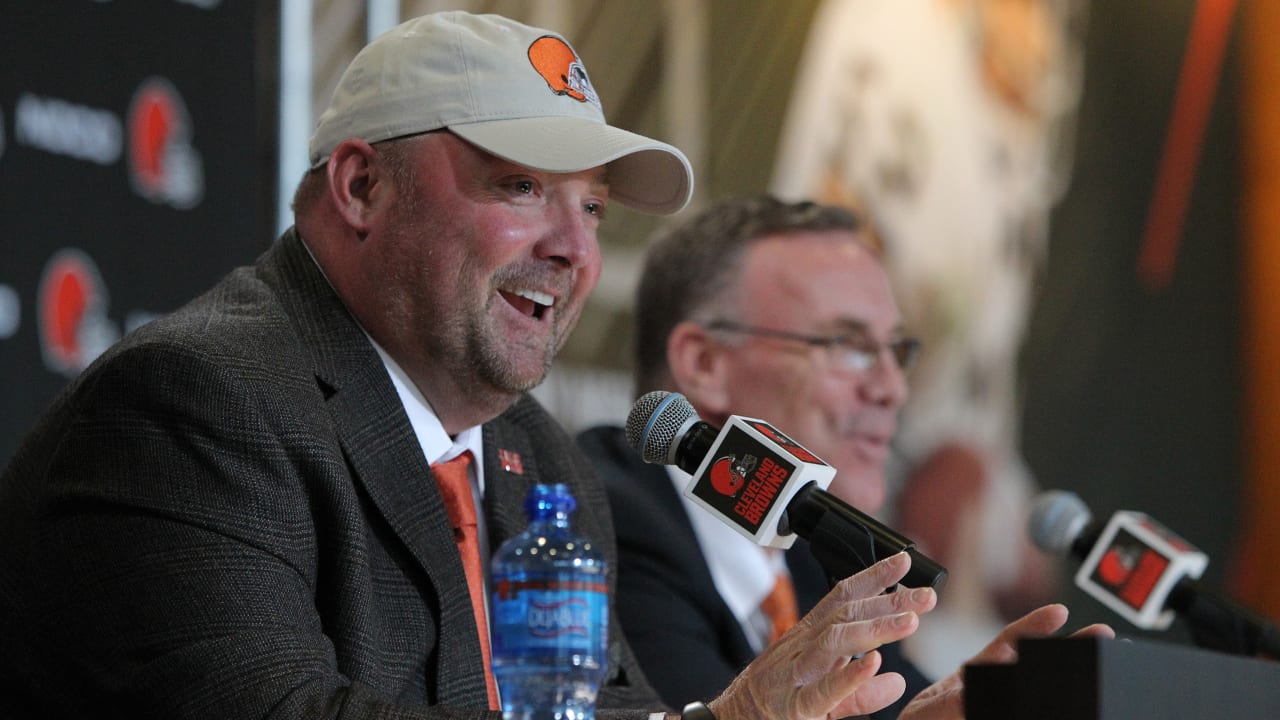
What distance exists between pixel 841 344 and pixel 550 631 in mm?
1673

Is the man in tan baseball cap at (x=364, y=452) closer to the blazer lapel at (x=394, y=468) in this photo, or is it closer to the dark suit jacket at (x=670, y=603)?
the blazer lapel at (x=394, y=468)

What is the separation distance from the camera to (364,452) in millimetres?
1824

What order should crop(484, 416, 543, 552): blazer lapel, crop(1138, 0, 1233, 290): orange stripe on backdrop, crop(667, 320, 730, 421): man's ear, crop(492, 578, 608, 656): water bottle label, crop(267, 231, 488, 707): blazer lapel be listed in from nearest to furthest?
crop(492, 578, 608, 656): water bottle label < crop(267, 231, 488, 707): blazer lapel < crop(484, 416, 543, 552): blazer lapel < crop(667, 320, 730, 421): man's ear < crop(1138, 0, 1233, 290): orange stripe on backdrop

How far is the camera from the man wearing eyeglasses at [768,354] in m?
2.76

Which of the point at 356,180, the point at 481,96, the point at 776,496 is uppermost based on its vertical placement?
the point at 481,96

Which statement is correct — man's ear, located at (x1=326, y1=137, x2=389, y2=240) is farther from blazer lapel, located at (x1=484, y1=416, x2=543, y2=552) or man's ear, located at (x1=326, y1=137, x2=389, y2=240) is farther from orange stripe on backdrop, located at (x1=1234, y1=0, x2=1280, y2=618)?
orange stripe on backdrop, located at (x1=1234, y1=0, x2=1280, y2=618)

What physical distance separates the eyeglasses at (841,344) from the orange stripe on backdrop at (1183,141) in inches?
102

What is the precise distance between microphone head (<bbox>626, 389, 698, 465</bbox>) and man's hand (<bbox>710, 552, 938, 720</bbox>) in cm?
29

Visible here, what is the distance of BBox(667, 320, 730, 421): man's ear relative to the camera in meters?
2.90

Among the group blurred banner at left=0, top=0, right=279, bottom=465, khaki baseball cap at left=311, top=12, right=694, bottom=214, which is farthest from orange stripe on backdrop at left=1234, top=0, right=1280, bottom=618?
khaki baseball cap at left=311, top=12, right=694, bottom=214

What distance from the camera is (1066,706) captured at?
1.23 meters

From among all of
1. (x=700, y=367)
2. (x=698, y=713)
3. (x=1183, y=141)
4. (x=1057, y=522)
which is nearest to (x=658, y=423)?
(x=698, y=713)

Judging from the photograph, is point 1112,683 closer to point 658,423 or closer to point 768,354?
point 658,423

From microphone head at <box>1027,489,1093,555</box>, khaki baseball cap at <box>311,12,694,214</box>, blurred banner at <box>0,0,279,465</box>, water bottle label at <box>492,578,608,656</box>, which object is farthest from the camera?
blurred banner at <box>0,0,279,465</box>
